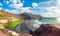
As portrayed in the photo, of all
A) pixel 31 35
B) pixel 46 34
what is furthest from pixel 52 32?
pixel 31 35

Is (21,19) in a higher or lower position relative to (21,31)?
higher

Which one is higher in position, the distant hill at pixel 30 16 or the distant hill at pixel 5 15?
the distant hill at pixel 5 15

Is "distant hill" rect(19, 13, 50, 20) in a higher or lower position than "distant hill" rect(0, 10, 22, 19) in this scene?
lower

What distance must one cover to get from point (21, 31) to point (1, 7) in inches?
15.8

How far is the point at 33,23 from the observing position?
6.48 ft

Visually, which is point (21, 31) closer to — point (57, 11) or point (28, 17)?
point (28, 17)

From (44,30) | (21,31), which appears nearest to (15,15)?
(21,31)

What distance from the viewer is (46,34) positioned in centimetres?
191

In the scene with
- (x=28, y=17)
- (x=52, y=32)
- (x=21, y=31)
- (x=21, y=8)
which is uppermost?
(x=21, y=8)

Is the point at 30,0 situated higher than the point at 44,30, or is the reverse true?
the point at 30,0

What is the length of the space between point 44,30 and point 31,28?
6.7 inches

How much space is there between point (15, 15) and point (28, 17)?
170mm

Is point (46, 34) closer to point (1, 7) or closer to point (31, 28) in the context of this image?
point (31, 28)

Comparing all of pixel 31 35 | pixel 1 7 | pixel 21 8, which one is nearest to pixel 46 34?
pixel 31 35
